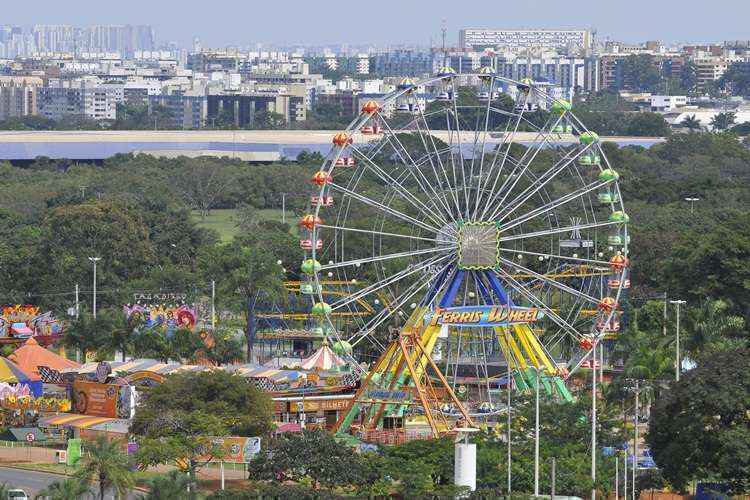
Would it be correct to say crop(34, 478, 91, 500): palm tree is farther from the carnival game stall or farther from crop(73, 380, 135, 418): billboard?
the carnival game stall

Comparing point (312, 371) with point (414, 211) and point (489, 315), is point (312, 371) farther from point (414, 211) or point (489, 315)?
point (414, 211)

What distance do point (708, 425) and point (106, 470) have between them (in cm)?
1564

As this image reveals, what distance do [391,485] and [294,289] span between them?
38826mm

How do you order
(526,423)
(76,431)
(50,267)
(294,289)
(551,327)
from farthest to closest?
1. (50,267)
2. (294,289)
3. (551,327)
4. (76,431)
5. (526,423)

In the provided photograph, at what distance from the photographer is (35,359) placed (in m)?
86.9

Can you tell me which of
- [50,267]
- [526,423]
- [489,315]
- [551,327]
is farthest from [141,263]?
[526,423]

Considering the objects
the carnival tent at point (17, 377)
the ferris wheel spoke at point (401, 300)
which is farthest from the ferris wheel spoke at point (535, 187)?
the carnival tent at point (17, 377)

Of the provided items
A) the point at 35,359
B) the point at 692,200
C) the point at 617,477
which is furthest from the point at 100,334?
the point at 692,200

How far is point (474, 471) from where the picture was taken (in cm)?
6000

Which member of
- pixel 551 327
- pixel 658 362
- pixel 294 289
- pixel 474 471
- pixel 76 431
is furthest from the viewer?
pixel 294 289

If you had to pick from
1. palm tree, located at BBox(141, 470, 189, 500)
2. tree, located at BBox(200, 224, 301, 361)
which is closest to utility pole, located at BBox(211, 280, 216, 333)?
tree, located at BBox(200, 224, 301, 361)

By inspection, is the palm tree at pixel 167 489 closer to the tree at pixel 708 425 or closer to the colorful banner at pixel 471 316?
the tree at pixel 708 425

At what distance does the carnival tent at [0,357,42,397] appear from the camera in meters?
82.8

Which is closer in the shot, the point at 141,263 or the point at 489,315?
the point at 489,315
